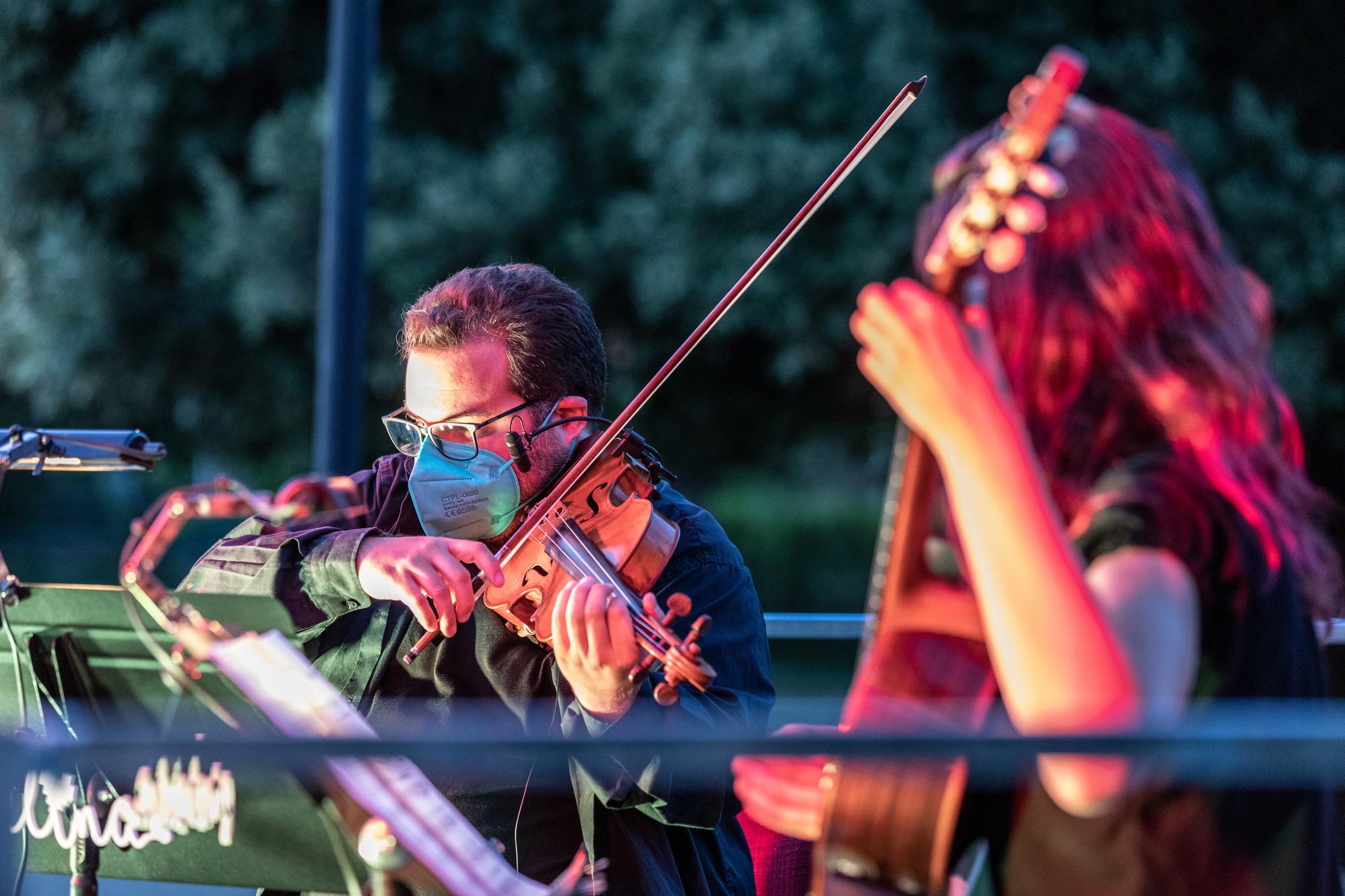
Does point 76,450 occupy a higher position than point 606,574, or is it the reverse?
point 76,450

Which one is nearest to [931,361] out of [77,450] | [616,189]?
[77,450]

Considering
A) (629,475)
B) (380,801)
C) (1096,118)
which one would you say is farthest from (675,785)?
(1096,118)

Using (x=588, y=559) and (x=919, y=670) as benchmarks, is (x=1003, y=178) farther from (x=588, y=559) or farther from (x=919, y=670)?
(x=588, y=559)

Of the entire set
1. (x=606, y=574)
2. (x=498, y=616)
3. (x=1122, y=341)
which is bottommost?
(x=498, y=616)

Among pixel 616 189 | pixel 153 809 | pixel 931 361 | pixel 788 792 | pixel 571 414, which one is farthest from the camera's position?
pixel 616 189

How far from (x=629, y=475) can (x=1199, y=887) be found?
982 millimetres

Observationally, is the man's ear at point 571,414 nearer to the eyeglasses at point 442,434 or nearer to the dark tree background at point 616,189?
the eyeglasses at point 442,434

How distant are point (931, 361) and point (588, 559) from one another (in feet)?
2.73

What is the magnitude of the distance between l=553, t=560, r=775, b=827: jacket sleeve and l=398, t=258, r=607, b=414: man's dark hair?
0.39 m

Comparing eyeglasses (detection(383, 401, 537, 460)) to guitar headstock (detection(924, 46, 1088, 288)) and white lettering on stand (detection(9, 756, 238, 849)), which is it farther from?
guitar headstock (detection(924, 46, 1088, 288))

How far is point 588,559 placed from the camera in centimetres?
176

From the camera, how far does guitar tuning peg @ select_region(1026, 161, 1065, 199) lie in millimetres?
1075

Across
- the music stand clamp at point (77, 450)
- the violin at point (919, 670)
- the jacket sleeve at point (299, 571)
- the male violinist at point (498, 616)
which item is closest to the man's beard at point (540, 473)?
the male violinist at point (498, 616)

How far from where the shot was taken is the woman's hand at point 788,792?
1.29 m
